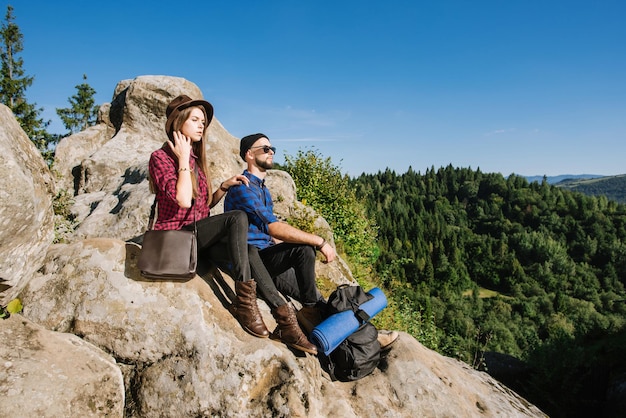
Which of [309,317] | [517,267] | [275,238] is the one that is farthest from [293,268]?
[517,267]

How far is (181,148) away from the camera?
4316 millimetres

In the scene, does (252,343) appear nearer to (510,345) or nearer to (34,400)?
(34,400)

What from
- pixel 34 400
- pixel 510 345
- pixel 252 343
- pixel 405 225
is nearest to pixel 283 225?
pixel 252 343

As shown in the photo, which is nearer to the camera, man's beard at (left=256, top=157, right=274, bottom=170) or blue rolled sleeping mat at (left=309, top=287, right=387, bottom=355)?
blue rolled sleeping mat at (left=309, top=287, right=387, bottom=355)

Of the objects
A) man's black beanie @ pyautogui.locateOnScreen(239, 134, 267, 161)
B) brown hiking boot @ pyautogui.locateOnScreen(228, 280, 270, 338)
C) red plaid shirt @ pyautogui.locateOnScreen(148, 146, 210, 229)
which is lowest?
brown hiking boot @ pyautogui.locateOnScreen(228, 280, 270, 338)

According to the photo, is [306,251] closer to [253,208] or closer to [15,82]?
[253,208]

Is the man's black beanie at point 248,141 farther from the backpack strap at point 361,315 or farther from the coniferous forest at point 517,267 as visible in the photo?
the coniferous forest at point 517,267

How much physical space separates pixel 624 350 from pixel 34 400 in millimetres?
41649

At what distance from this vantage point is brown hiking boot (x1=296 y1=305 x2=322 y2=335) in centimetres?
518

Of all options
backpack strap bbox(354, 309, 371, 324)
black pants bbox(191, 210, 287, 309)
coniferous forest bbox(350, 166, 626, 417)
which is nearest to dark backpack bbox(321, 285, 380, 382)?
backpack strap bbox(354, 309, 371, 324)

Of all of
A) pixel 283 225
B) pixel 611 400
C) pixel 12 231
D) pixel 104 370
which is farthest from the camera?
pixel 611 400

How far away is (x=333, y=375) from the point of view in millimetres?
5184

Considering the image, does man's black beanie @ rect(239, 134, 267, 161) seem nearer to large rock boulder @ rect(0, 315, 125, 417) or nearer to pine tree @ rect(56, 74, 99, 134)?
large rock boulder @ rect(0, 315, 125, 417)

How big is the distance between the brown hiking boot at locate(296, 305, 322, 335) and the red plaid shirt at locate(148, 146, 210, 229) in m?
2.07
